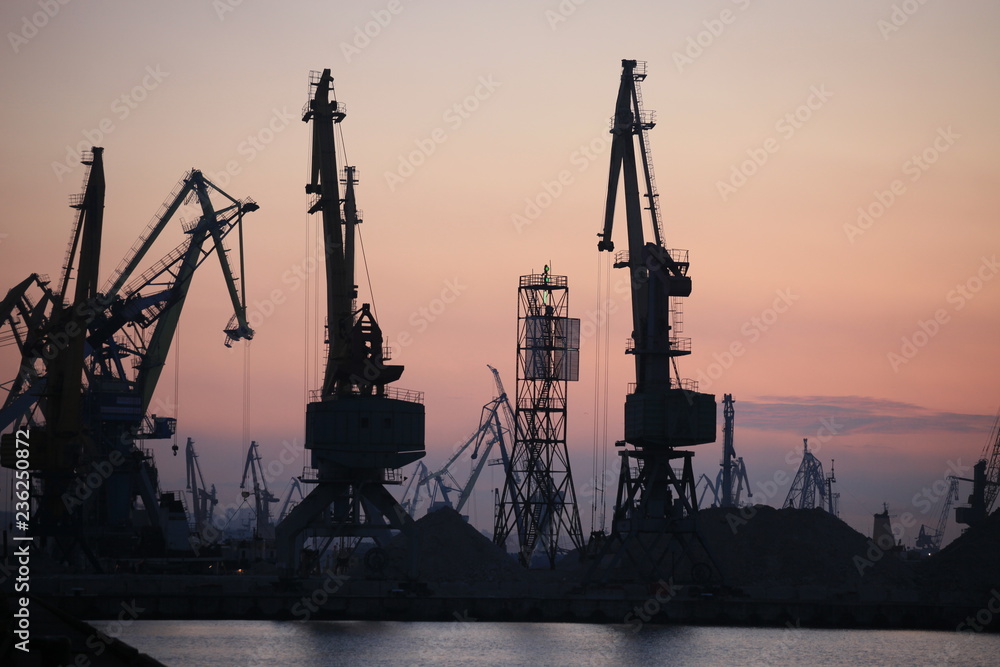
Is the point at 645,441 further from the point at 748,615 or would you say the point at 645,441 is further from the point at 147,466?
the point at 147,466

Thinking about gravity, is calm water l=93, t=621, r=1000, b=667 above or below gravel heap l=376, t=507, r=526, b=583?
Answer: below

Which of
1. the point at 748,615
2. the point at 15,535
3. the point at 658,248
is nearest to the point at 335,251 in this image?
the point at 658,248

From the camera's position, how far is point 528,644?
70250mm

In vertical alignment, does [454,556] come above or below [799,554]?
below

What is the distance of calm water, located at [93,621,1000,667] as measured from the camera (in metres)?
63.9

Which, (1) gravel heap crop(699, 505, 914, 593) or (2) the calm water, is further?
(1) gravel heap crop(699, 505, 914, 593)

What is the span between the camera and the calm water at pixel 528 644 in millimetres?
63906

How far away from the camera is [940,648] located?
7312cm

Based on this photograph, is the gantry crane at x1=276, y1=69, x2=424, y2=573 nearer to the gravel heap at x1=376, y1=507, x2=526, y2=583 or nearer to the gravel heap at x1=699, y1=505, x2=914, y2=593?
the gravel heap at x1=376, y1=507, x2=526, y2=583

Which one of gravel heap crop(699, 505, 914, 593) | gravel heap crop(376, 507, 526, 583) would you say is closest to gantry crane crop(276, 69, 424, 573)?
gravel heap crop(376, 507, 526, 583)

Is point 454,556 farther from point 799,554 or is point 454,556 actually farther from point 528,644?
point 528,644

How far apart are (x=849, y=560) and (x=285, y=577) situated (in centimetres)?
3328

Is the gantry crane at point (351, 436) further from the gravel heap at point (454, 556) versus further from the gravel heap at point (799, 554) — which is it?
the gravel heap at point (799, 554)

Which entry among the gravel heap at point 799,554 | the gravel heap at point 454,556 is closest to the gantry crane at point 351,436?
the gravel heap at point 454,556
